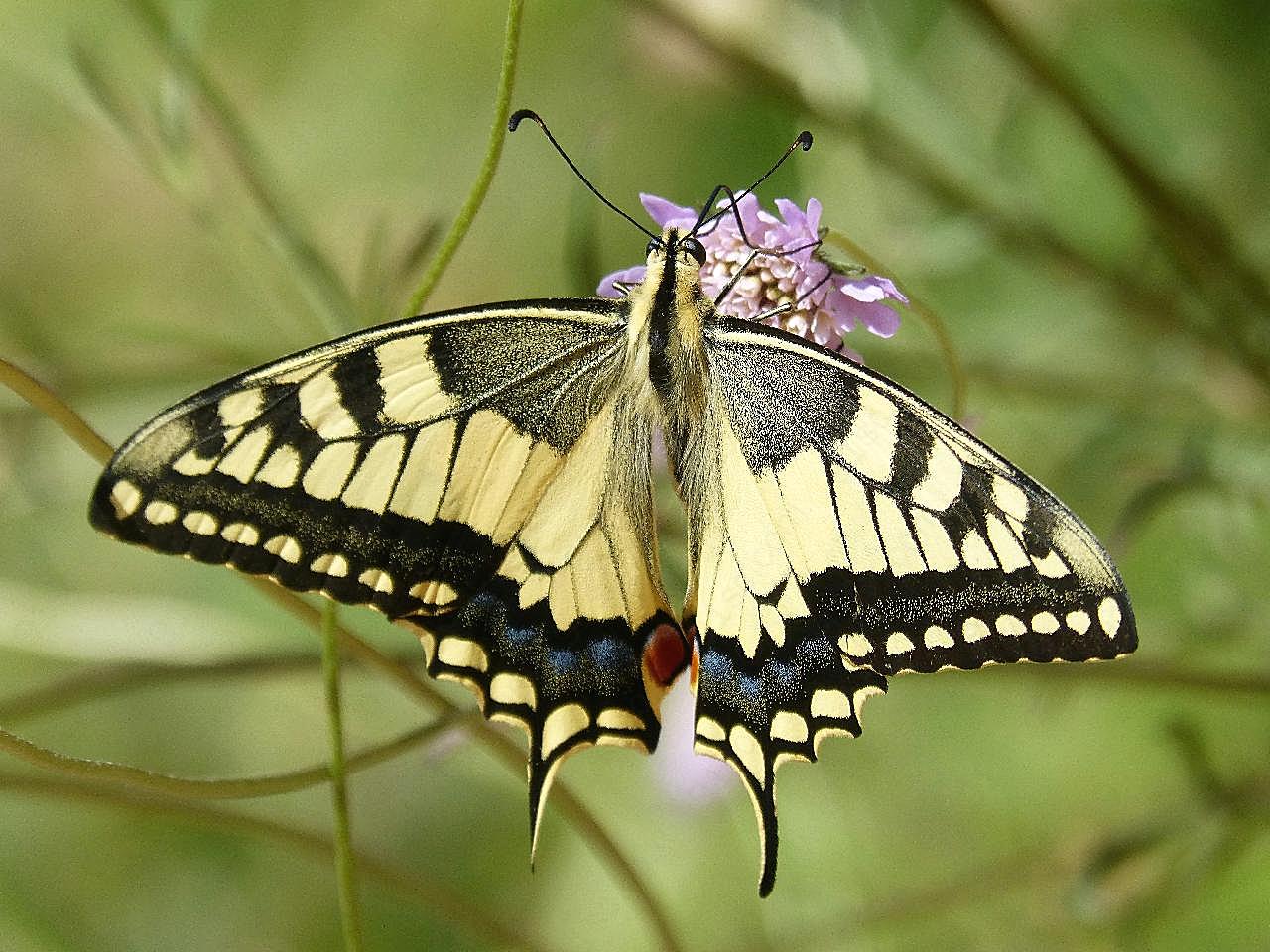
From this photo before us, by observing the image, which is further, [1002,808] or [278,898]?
[278,898]

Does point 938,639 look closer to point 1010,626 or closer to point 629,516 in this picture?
point 1010,626

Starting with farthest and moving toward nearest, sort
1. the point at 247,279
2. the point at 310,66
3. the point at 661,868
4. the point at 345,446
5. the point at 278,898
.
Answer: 1. the point at 310,66
2. the point at 278,898
3. the point at 661,868
4. the point at 247,279
5. the point at 345,446

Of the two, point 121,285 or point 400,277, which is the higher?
point 121,285

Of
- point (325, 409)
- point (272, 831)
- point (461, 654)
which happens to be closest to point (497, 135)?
point (325, 409)

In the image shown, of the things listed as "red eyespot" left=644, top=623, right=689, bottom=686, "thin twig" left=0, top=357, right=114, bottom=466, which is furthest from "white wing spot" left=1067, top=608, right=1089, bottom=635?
→ "thin twig" left=0, top=357, right=114, bottom=466

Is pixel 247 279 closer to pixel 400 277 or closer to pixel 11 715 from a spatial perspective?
pixel 400 277

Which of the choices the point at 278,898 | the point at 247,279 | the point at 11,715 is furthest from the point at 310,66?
the point at 11,715
